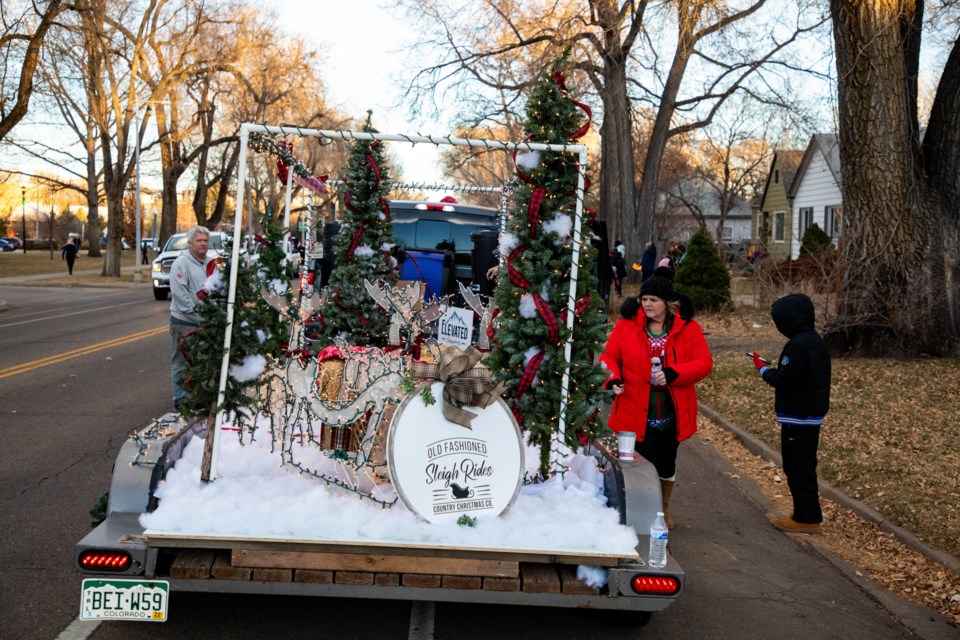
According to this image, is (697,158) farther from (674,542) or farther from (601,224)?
(674,542)

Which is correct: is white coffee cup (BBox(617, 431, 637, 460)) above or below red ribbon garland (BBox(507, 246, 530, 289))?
below

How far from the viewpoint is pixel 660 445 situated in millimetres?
6113

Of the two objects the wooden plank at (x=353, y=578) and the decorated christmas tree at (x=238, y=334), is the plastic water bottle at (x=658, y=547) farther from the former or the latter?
the decorated christmas tree at (x=238, y=334)

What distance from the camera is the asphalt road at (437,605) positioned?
4578mm

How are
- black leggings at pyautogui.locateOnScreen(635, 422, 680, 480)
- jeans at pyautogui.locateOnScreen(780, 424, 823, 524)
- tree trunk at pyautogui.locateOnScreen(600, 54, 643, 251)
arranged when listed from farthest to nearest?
tree trunk at pyautogui.locateOnScreen(600, 54, 643, 251), jeans at pyautogui.locateOnScreen(780, 424, 823, 524), black leggings at pyautogui.locateOnScreen(635, 422, 680, 480)

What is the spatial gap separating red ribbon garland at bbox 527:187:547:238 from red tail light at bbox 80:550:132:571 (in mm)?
2709

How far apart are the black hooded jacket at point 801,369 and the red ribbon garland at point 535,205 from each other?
2.27 m

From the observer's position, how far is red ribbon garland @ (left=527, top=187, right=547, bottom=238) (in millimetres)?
5055

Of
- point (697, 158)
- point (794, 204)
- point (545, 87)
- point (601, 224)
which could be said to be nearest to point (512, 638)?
point (545, 87)

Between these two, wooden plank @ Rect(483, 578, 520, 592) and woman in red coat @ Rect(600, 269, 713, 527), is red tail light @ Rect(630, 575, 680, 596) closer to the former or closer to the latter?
wooden plank @ Rect(483, 578, 520, 592)

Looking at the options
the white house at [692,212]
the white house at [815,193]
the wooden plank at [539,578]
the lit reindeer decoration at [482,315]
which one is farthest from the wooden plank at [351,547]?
the white house at [692,212]

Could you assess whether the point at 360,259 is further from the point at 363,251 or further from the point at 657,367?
the point at 657,367

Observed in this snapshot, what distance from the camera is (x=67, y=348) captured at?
15.0m

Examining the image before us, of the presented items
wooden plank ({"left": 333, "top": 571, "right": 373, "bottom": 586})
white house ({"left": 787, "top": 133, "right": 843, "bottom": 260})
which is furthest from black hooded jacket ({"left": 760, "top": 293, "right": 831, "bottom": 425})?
white house ({"left": 787, "top": 133, "right": 843, "bottom": 260})
